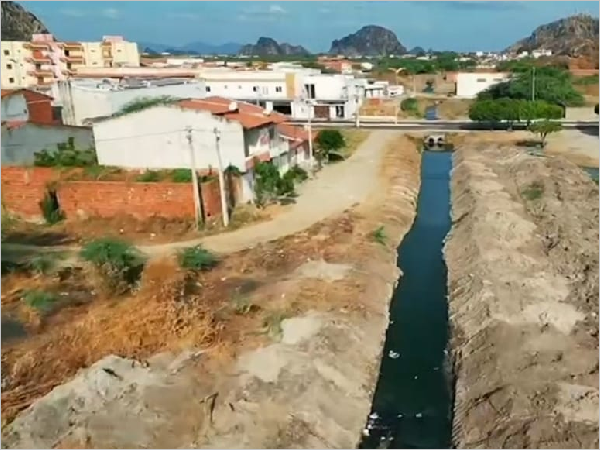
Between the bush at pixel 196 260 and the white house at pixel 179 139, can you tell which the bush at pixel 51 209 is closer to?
the white house at pixel 179 139

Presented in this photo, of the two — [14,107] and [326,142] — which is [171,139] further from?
[326,142]

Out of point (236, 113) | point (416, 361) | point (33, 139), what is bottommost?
point (416, 361)

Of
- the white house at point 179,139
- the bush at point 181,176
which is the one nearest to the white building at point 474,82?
the white house at point 179,139

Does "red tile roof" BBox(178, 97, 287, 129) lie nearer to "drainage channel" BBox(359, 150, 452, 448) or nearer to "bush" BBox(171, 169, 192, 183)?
"bush" BBox(171, 169, 192, 183)

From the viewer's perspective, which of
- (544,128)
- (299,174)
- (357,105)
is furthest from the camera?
Result: (357,105)

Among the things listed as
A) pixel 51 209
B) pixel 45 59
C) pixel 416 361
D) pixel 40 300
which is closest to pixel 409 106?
pixel 45 59

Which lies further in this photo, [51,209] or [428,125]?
[428,125]

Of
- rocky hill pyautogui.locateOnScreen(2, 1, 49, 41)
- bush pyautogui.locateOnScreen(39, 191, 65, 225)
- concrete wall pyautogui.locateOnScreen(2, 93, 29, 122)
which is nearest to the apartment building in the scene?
rocky hill pyautogui.locateOnScreen(2, 1, 49, 41)

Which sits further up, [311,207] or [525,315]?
[311,207]
